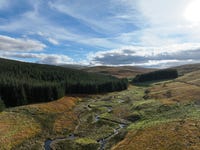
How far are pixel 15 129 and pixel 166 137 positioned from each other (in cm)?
3267

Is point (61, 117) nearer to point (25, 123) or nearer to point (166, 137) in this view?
point (25, 123)

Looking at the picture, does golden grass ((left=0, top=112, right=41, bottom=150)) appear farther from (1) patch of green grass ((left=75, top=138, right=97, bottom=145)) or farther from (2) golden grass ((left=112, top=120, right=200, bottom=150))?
(2) golden grass ((left=112, top=120, right=200, bottom=150))

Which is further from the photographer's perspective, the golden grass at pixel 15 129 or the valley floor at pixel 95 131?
the golden grass at pixel 15 129

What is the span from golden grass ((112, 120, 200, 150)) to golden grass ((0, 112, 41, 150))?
64.6ft

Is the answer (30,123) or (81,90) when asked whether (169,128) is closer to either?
(30,123)

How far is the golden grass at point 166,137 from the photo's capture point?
3584cm

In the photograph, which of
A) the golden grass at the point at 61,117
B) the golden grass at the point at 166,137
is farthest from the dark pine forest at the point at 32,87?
the golden grass at the point at 166,137

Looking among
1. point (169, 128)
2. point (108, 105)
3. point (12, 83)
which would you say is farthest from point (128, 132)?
point (12, 83)

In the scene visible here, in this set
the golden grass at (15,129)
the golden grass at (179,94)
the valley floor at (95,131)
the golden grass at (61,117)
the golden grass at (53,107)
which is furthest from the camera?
the golden grass at (179,94)

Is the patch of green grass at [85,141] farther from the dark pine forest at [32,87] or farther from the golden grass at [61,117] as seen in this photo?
the dark pine forest at [32,87]

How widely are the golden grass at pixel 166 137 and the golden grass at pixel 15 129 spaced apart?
64.6 ft

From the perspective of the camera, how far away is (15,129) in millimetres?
49125

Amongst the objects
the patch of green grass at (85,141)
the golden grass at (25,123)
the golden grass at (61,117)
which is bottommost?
the golden grass at (61,117)

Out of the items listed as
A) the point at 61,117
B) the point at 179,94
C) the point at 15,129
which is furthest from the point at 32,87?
the point at 179,94
